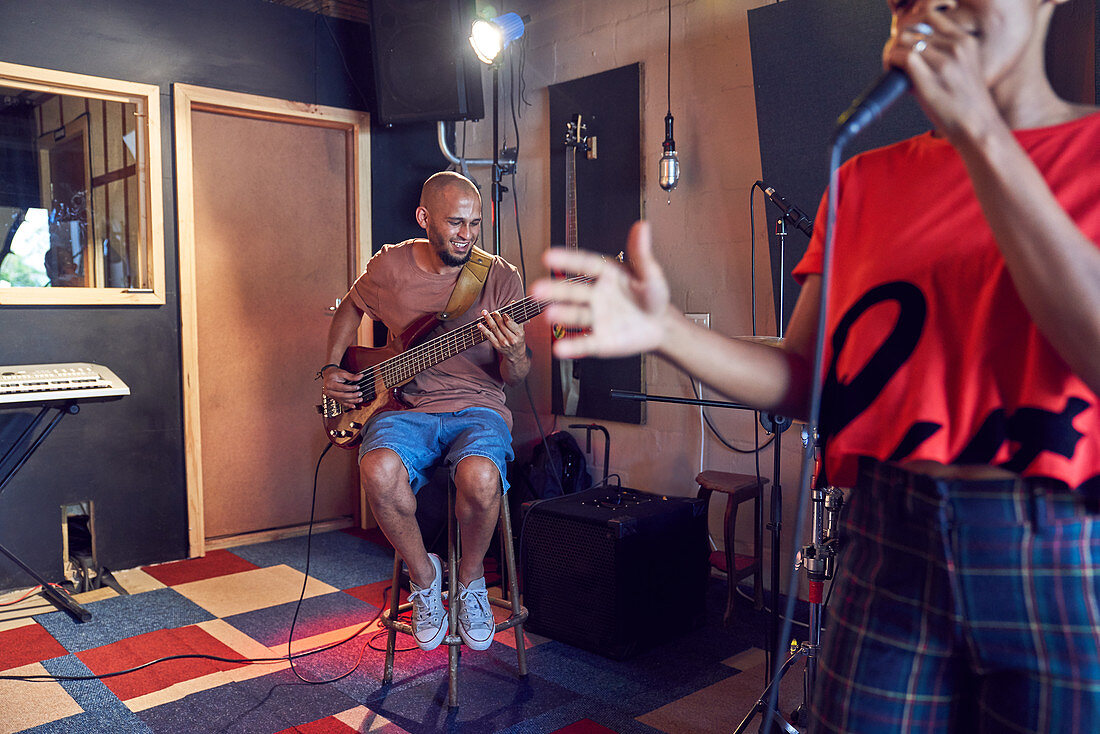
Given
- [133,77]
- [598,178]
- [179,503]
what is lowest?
[179,503]

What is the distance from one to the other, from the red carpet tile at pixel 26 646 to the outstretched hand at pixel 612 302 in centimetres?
274

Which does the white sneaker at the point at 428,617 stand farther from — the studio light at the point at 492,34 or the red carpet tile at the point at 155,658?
the studio light at the point at 492,34

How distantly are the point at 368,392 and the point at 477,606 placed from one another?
→ 795 mm

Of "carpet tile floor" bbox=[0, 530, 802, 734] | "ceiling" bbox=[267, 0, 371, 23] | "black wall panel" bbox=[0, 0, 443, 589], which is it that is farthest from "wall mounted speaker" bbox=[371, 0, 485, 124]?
"carpet tile floor" bbox=[0, 530, 802, 734]

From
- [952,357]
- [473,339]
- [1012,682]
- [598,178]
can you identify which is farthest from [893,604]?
[598,178]

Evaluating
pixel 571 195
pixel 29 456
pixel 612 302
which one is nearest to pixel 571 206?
pixel 571 195

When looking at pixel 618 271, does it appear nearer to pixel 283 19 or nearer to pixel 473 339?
pixel 473 339

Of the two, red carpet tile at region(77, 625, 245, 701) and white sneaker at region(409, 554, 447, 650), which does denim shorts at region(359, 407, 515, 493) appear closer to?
white sneaker at region(409, 554, 447, 650)

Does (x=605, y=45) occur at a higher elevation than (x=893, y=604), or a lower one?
higher

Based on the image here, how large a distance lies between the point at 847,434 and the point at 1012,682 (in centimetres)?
25

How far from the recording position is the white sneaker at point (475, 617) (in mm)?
2346

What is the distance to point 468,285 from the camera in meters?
2.68

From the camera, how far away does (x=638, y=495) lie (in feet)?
9.74

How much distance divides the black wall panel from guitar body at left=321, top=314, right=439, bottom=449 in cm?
136
